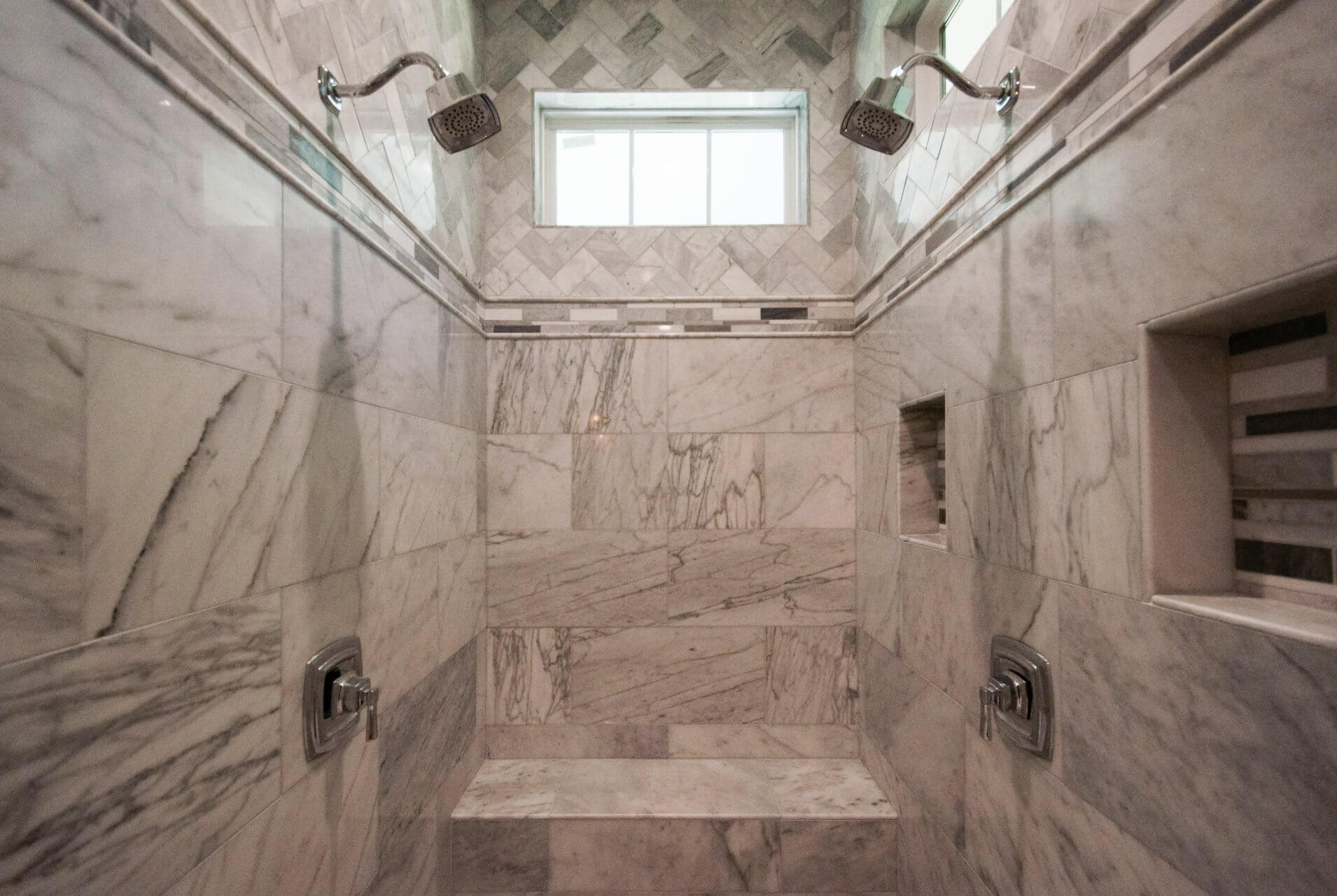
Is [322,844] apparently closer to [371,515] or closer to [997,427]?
[371,515]

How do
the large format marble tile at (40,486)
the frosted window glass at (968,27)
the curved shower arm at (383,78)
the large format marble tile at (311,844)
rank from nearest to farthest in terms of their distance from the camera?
the large format marble tile at (40,486), the large format marble tile at (311,844), the curved shower arm at (383,78), the frosted window glass at (968,27)

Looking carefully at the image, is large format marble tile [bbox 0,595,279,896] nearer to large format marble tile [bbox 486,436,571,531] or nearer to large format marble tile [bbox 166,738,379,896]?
large format marble tile [bbox 166,738,379,896]

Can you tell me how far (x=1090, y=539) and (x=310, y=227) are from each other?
151 cm

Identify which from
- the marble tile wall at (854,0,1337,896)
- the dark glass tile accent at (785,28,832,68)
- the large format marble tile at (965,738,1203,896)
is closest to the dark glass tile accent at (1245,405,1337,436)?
the marble tile wall at (854,0,1337,896)

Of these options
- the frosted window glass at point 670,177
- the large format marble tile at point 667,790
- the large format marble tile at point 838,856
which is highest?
the frosted window glass at point 670,177

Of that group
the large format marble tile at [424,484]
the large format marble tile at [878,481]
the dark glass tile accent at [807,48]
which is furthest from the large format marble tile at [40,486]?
the dark glass tile accent at [807,48]

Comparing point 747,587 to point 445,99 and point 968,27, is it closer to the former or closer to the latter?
point 445,99

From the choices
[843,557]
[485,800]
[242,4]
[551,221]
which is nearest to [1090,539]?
[843,557]

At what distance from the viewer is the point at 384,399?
149cm

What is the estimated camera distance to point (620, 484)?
2348 millimetres

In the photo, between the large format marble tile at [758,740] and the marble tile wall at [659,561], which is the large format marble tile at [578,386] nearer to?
the marble tile wall at [659,561]

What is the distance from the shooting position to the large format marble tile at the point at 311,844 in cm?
93

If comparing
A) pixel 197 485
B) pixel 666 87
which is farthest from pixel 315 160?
pixel 666 87

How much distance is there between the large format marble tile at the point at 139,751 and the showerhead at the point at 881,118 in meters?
1.54
